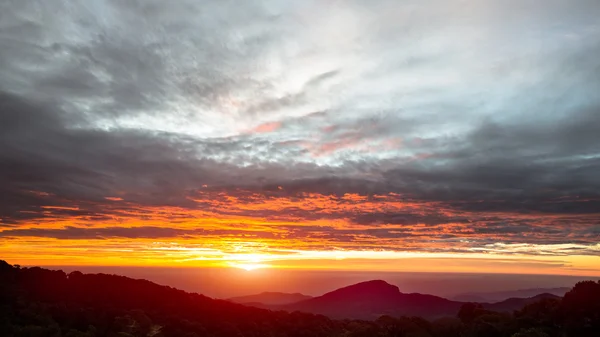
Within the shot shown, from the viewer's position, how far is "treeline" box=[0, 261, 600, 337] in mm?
51750

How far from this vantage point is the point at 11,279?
278ft

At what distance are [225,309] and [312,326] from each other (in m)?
21.1

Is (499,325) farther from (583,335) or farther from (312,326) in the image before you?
(312,326)

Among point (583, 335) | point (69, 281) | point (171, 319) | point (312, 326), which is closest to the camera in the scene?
point (583, 335)

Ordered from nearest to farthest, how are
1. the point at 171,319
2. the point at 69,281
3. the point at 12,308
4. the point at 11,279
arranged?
the point at 12,308, the point at 171,319, the point at 11,279, the point at 69,281

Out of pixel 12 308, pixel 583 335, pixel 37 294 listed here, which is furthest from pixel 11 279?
pixel 583 335

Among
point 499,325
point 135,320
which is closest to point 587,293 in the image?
point 499,325

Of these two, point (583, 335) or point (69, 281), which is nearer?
point (583, 335)

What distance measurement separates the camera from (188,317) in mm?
76812

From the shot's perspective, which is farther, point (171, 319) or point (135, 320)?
point (171, 319)

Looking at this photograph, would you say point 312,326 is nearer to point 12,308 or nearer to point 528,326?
point 528,326

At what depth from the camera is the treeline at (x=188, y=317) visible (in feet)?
170

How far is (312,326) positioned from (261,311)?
1697 centimetres

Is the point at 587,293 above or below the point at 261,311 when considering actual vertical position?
above
